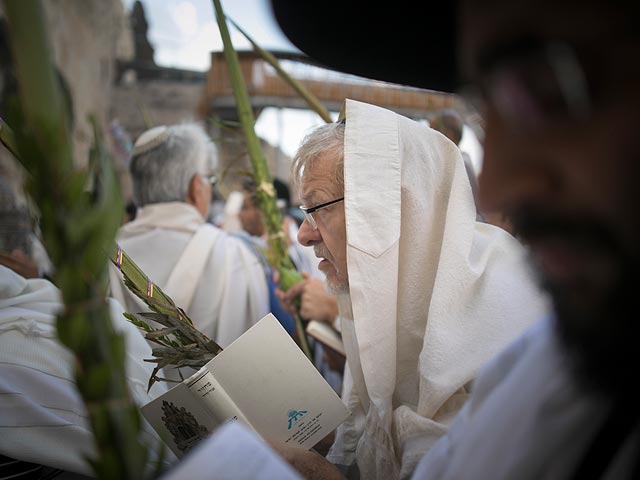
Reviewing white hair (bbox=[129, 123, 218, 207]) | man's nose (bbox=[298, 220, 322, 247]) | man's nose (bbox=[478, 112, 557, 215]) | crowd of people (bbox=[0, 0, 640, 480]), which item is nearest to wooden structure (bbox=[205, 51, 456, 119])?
white hair (bbox=[129, 123, 218, 207])

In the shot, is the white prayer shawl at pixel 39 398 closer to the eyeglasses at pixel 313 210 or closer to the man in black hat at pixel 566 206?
the eyeglasses at pixel 313 210

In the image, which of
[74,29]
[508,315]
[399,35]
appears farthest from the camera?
[74,29]

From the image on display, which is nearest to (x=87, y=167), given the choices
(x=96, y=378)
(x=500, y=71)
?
(x=96, y=378)

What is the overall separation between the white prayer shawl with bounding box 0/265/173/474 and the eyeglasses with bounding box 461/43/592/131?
1090mm

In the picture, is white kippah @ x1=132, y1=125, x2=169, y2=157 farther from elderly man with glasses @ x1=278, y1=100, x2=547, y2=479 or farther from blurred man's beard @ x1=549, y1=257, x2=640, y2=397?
blurred man's beard @ x1=549, y1=257, x2=640, y2=397

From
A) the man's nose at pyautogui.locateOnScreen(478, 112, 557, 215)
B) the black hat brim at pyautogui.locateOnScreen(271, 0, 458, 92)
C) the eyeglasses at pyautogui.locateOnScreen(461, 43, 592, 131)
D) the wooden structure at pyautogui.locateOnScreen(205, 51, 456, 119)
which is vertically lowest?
the wooden structure at pyautogui.locateOnScreen(205, 51, 456, 119)

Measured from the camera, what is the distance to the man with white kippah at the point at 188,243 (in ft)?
10.3

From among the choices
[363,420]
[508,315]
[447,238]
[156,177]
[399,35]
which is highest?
[399,35]

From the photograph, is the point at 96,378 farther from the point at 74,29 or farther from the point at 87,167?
the point at 74,29

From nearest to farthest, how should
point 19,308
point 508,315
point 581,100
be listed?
point 581,100 < point 508,315 < point 19,308

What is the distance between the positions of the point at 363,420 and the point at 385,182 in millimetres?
831

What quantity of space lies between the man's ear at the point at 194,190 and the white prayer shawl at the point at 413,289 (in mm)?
1770

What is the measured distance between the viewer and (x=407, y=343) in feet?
5.82

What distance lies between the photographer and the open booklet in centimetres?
140
